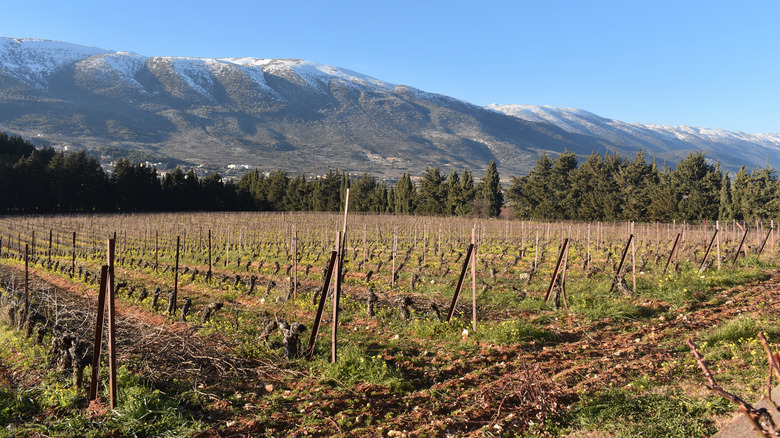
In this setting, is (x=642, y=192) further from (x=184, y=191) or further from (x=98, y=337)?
(x=184, y=191)

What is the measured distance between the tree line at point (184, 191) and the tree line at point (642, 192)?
203 inches

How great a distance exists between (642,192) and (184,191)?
5154 centimetres

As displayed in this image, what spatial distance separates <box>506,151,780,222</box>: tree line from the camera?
1385 inches

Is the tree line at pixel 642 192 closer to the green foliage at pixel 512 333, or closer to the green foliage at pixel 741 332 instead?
the green foliage at pixel 741 332

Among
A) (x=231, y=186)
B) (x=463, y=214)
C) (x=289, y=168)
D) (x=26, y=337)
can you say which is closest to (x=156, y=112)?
(x=289, y=168)

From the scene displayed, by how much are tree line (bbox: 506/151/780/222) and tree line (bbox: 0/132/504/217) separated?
16.9 ft

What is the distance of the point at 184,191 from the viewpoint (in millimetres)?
54062

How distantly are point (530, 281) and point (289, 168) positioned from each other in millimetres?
139984

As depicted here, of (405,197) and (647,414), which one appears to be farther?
(405,197)

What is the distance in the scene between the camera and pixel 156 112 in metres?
198

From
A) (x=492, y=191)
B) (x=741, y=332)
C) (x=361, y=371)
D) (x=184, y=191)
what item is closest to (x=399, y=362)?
(x=361, y=371)

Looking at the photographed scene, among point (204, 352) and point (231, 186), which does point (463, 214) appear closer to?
point (231, 186)

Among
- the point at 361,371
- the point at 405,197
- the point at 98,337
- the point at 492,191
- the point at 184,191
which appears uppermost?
the point at 492,191

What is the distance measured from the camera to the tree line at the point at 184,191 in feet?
144
